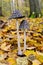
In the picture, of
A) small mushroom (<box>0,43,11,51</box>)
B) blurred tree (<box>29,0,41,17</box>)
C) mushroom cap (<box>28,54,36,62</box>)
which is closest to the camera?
mushroom cap (<box>28,54,36,62</box>)

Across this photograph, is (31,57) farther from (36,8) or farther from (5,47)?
(36,8)

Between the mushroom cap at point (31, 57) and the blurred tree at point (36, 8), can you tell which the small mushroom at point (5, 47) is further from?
the blurred tree at point (36, 8)

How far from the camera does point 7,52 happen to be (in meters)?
2.12

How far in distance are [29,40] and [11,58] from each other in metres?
0.61

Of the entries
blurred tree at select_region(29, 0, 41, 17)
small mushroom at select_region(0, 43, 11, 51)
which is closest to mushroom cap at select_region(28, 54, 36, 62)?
small mushroom at select_region(0, 43, 11, 51)

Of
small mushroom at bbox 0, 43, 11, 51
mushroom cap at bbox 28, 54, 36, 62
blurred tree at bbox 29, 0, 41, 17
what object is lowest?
blurred tree at bbox 29, 0, 41, 17

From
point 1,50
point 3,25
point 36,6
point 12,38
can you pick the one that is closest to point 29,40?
point 12,38

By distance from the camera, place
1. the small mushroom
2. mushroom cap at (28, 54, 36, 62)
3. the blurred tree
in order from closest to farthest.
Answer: mushroom cap at (28, 54, 36, 62) → the small mushroom → the blurred tree

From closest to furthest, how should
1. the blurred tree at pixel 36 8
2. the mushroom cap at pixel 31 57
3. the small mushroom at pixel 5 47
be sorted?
the mushroom cap at pixel 31 57
the small mushroom at pixel 5 47
the blurred tree at pixel 36 8

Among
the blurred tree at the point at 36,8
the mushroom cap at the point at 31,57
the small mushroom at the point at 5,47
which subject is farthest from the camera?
the blurred tree at the point at 36,8

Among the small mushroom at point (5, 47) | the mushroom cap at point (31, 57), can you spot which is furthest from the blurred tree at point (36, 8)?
the mushroom cap at point (31, 57)

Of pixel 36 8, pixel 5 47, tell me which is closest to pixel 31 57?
pixel 5 47

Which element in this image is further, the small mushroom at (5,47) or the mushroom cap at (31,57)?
the small mushroom at (5,47)

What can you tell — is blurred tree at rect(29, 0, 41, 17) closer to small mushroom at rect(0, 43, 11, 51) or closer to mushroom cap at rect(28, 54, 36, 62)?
small mushroom at rect(0, 43, 11, 51)
